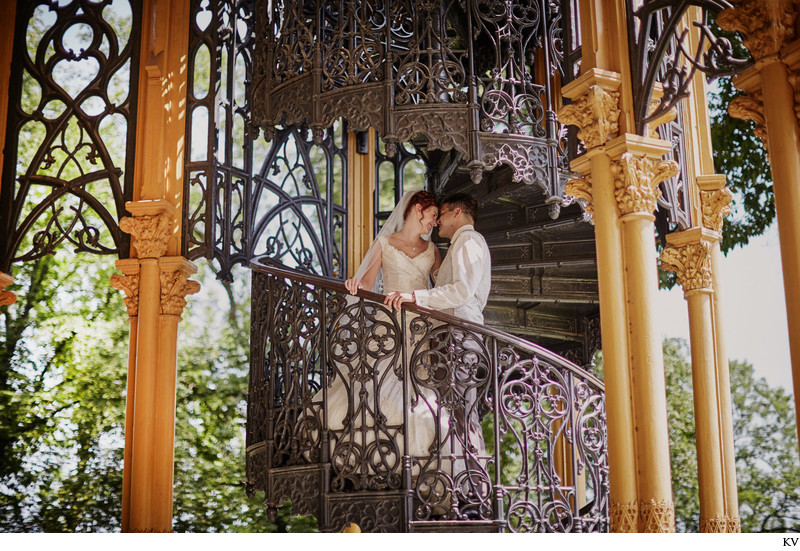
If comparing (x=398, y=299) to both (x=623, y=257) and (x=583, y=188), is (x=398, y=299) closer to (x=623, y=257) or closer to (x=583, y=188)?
(x=583, y=188)

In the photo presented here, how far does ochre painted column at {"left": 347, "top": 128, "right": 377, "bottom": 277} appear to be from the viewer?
916 centimetres

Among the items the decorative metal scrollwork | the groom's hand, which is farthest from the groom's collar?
the decorative metal scrollwork

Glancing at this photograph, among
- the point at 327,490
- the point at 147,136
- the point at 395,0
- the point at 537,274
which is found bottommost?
the point at 327,490

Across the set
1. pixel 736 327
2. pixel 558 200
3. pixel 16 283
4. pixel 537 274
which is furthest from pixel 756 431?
pixel 16 283

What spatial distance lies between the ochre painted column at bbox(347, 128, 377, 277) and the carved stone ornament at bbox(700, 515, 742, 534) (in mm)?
3846

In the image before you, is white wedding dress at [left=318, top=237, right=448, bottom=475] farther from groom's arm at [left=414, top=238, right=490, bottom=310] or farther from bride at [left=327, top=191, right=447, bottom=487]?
groom's arm at [left=414, top=238, right=490, bottom=310]

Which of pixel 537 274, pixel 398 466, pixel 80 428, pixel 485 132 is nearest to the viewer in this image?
pixel 398 466

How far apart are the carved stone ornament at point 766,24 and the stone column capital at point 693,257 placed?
3.06 meters

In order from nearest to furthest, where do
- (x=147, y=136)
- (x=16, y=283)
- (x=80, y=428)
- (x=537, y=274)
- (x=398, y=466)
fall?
(x=398, y=466)
(x=147, y=136)
(x=537, y=274)
(x=80, y=428)
(x=16, y=283)

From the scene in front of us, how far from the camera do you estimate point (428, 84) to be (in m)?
7.16

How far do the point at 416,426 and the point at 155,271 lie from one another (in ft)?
8.37

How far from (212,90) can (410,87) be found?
1.84 meters

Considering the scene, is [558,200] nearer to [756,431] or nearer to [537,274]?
[537,274]

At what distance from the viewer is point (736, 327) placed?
48.5ft
